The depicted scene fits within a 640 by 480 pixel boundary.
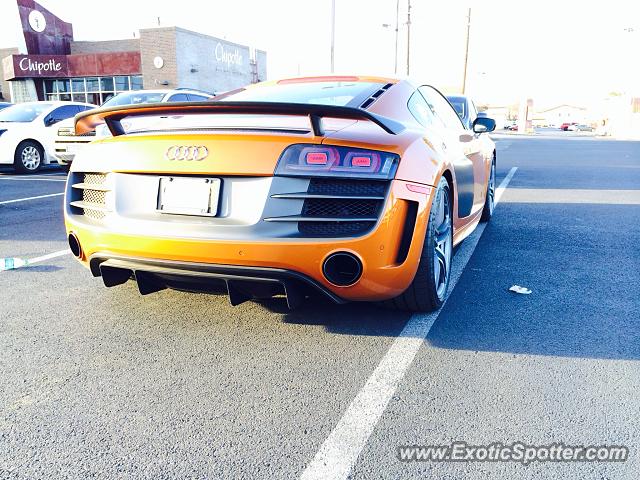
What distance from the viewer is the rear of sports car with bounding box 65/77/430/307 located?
2.63m

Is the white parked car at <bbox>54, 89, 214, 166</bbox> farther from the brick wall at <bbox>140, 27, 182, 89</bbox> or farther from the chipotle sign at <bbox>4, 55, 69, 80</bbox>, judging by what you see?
the chipotle sign at <bbox>4, 55, 69, 80</bbox>

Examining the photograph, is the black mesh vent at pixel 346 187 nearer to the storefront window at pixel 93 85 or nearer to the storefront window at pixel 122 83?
the storefront window at pixel 122 83

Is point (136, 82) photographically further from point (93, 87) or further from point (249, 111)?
point (249, 111)

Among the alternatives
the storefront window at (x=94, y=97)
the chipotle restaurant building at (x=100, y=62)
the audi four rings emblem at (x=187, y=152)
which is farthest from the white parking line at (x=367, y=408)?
the storefront window at (x=94, y=97)

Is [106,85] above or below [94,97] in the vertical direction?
above

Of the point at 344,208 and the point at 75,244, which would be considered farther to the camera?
the point at 75,244

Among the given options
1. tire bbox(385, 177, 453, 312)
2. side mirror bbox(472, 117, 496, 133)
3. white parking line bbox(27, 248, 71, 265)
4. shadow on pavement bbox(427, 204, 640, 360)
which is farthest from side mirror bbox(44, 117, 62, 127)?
tire bbox(385, 177, 453, 312)

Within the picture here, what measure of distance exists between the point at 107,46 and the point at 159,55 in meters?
6.12

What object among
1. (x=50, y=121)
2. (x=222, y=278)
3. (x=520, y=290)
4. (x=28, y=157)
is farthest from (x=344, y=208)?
(x=50, y=121)

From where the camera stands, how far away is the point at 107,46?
3722cm

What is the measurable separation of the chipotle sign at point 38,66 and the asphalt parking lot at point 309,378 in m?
35.3

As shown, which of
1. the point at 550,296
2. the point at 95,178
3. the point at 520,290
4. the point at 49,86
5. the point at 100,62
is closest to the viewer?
the point at 95,178

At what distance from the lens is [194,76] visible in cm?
3500

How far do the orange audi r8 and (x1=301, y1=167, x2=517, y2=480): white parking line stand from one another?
24 cm
